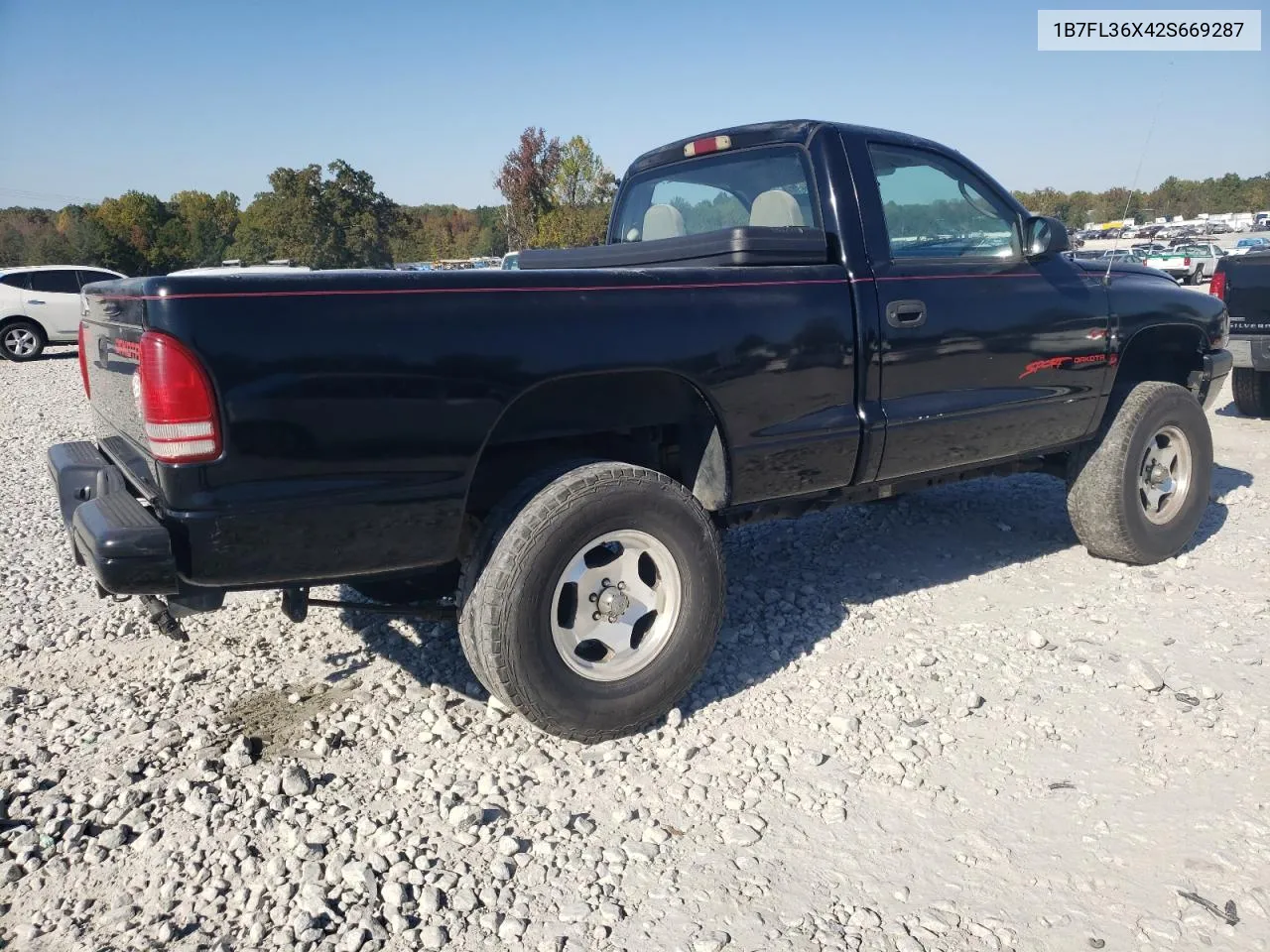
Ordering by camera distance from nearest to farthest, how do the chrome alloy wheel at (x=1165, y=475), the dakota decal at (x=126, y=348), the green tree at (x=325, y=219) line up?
the dakota decal at (x=126, y=348), the chrome alloy wheel at (x=1165, y=475), the green tree at (x=325, y=219)

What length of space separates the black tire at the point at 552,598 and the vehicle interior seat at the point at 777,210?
1.30 metres

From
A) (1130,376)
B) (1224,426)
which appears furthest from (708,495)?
(1224,426)

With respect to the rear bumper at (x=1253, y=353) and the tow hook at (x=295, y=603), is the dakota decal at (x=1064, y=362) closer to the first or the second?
the tow hook at (x=295, y=603)

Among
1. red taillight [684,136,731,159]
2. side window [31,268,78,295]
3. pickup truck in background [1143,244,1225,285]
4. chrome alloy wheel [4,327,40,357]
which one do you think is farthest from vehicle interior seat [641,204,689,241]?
pickup truck in background [1143,244,1225,285]

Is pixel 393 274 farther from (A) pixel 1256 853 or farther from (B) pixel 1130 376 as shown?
(B) pixel 1130 376

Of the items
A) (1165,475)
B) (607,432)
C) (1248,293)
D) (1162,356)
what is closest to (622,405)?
(607,432)

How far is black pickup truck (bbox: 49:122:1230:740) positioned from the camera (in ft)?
7.98

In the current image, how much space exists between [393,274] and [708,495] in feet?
4.50

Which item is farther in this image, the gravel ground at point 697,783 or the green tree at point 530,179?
the green tree at point 530,179

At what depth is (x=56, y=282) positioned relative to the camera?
16.0m

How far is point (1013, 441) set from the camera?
414cm

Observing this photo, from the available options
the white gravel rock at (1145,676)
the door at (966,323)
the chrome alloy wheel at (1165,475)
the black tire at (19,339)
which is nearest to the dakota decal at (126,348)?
the door at (966,323)

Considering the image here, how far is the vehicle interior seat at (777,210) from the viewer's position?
3764 millimetres

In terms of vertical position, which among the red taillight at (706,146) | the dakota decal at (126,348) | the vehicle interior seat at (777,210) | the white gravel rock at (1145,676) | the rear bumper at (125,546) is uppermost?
the red taillight at (706,146)
